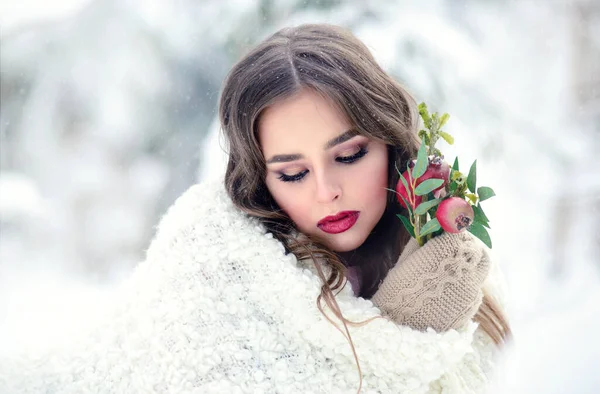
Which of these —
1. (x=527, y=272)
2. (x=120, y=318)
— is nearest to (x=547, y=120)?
(x=527, y=272)

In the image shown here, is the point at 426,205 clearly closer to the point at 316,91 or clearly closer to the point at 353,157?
the point at 353,157

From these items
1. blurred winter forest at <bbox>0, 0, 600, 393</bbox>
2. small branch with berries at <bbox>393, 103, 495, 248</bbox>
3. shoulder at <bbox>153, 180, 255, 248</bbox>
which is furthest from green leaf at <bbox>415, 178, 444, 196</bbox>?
blurred winter forest at <bbox>0, 0, 600, 393</bbox>

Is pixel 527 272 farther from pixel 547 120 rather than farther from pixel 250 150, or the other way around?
pixel 250 150

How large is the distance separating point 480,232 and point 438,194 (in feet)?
0.35

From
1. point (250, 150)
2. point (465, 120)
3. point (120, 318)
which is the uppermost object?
point (465, 120)

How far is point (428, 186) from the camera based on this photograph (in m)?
1.10

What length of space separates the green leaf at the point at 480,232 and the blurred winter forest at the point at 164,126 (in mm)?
1140

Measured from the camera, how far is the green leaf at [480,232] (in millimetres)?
1121

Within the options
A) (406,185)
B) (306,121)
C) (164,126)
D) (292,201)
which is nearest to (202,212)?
(292,201)

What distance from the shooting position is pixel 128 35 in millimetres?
2445

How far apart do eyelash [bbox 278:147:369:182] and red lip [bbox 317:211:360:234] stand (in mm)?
103

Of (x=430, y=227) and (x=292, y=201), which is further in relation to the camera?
Answer: (x=292, y=201)

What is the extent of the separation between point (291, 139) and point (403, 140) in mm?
268

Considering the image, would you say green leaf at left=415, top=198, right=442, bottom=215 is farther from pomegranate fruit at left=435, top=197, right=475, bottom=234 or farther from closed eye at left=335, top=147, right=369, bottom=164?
closed eye at left=335, top=147, right=369, bottom=164
